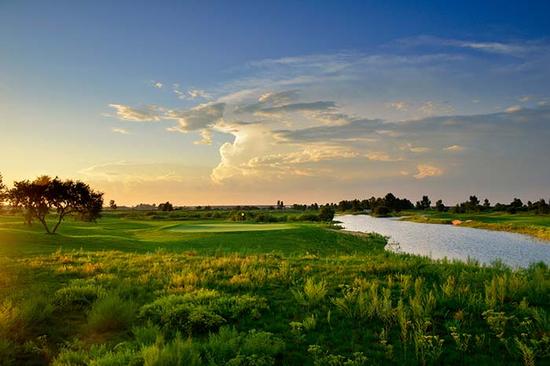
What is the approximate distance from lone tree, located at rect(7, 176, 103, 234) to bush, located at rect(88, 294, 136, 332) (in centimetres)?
3848

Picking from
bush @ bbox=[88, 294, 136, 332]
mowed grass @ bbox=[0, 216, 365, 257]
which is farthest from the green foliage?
mowed grass @ bbox=[0, 216, 365, 257]

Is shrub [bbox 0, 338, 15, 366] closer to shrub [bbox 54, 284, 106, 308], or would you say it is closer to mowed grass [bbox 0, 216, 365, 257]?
shrub [bbox 54, 284, 106, 308]

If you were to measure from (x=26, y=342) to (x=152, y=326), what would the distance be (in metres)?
2.65

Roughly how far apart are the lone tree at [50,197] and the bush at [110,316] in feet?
126

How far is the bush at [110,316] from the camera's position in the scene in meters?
10.4

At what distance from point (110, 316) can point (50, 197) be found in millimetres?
41972

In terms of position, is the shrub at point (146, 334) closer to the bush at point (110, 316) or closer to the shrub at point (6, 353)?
the bush at point (110, 316)

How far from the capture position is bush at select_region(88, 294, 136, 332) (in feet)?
34.2

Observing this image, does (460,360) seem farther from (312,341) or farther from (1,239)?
(1,239)

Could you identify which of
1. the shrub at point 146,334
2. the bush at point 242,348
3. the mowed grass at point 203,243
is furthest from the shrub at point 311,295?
the mowed grass at point 203,243

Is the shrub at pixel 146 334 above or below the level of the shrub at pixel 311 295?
below

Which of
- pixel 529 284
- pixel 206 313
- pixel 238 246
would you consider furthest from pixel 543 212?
pixel 206 313

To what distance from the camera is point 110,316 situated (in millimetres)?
10594

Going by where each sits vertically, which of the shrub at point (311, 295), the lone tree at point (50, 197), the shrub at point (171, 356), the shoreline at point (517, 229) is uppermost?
the lone tree at point (50, 197)
